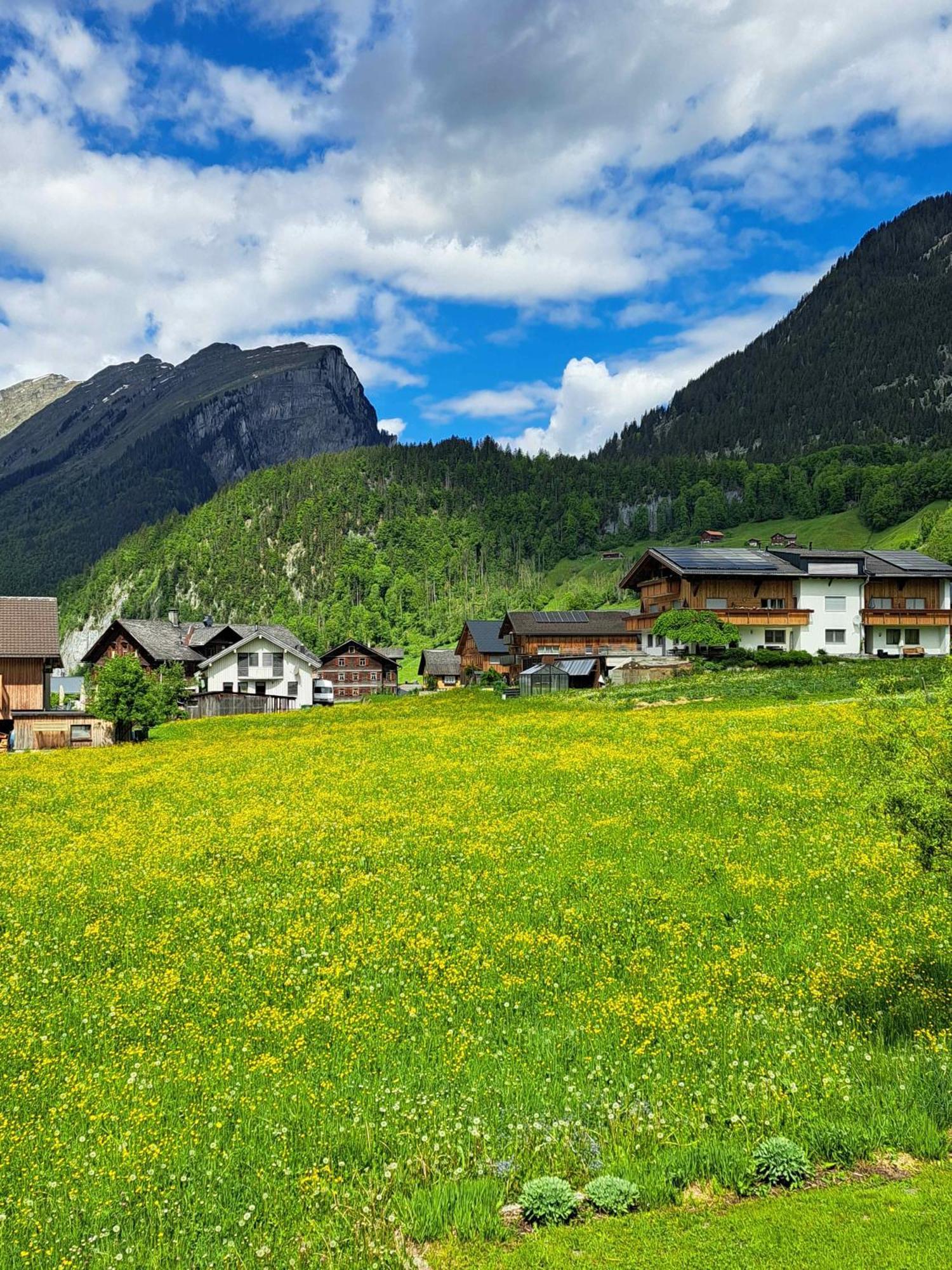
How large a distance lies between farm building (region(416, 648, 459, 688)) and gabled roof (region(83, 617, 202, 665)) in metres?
51.7

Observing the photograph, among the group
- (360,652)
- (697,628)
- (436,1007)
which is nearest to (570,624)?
(697,628)

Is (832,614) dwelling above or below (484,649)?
above

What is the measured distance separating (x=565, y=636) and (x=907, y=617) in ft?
138

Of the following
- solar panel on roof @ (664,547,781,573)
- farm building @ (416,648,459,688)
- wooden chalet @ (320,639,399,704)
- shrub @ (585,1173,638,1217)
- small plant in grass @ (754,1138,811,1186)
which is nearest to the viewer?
shrub @ (585,1173,638,1217)

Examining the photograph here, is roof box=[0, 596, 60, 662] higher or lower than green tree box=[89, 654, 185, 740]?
higher

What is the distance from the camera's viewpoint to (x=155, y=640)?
99.6 m

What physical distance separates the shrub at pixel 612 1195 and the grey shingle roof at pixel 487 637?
11638cm

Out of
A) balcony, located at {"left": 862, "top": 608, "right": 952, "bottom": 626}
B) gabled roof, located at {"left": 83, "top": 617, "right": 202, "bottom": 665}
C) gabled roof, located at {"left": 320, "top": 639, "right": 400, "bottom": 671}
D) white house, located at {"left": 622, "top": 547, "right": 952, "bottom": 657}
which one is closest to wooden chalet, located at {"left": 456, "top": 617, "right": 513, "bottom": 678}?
gabled roof, located at {"left": 320, "top": 639, "right": 400, "bottom": 671}

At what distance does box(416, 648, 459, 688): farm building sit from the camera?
14375 centimetres

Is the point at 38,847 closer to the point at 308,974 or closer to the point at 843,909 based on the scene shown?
the point at 308,974

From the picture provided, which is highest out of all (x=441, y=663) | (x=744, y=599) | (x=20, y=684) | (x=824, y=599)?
(x=744, y=599)

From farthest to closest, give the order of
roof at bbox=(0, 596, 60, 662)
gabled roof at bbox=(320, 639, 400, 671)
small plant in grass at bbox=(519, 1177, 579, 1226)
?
gabled roof at bbox=(320, 639, 400, 671), roof at bbox=(0, 596, 60, 662), small plant in grass at bbox=(519, 1177, 579, 1226)

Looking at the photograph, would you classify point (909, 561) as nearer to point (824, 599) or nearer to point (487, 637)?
point (824, 599)

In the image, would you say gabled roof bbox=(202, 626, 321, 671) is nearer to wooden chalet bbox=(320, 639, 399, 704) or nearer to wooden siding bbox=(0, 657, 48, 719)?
wooden chalet bbox=(320, 639, 399, 704)
